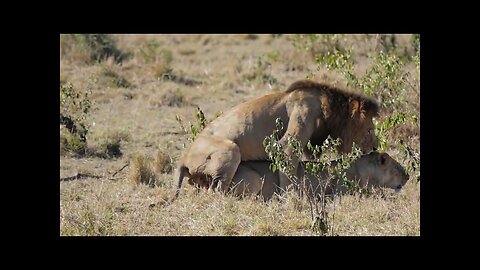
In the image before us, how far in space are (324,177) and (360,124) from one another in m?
0.85

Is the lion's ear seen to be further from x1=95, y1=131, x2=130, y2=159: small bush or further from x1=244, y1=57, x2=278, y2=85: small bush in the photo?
x1=244, y1=57, x2=278, y2=85: small bush

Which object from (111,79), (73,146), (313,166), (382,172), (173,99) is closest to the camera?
(313,166)

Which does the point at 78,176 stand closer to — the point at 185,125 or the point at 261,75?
the point at 185,125

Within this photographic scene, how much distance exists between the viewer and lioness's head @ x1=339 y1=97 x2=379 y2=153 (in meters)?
11.0

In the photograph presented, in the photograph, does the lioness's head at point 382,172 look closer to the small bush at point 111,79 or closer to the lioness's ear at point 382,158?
the lioness's ear at point 382,158

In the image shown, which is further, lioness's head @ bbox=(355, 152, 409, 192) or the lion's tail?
lioness's head @ bbox=(355, 152, 409, 192)

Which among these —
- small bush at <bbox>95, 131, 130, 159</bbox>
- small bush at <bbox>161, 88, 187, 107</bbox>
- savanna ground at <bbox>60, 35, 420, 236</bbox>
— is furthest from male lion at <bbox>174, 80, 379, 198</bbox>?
small bush at <bbox>161, 88, 187, 107</bbox>

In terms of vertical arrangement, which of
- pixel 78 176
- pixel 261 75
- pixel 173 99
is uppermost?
pixel 261 75

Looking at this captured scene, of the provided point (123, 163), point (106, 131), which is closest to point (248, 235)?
point (123, 163)

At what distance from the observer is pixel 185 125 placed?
1489 centimetres

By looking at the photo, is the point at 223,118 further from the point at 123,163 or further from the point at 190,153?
the point at 123,163

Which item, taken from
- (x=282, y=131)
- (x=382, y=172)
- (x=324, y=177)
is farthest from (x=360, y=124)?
(x=282, y=131)

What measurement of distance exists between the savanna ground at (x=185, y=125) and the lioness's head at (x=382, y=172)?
15 centimetres

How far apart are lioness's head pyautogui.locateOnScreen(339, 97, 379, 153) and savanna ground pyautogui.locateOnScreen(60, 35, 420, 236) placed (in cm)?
28
